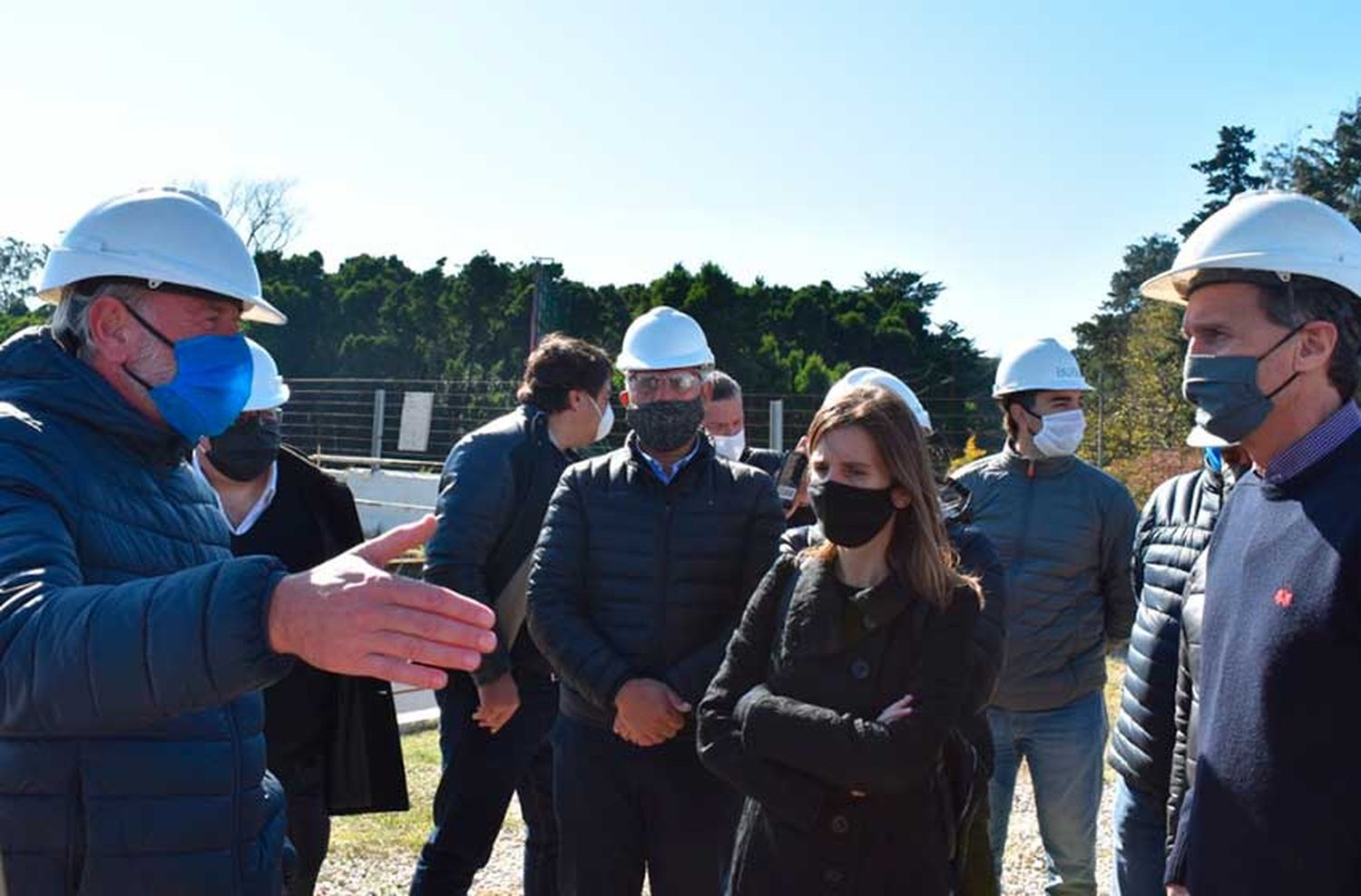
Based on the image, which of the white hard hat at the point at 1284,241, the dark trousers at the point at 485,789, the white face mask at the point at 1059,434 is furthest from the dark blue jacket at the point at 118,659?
the white face mask at the point at 1059,434

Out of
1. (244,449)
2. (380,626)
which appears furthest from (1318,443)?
(244,449)

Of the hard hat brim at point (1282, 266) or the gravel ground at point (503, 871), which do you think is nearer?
the hard hat brim at point (1282, 266)

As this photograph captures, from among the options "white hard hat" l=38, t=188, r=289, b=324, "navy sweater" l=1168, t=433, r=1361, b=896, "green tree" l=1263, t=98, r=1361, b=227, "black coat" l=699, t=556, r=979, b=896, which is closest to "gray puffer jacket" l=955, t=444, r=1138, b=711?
"black coat" l=699, t=556, r=979, b=896

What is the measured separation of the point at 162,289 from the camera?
236 cm

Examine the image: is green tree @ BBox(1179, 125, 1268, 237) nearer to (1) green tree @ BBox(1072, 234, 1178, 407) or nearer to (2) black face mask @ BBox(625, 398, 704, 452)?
(1) green tree @ BBox(1072, 234, 1178, 407)

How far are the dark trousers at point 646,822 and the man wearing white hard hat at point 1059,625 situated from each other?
4.93 feet

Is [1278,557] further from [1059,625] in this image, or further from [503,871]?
[503,871]

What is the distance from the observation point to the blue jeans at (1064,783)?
4914 millimetres

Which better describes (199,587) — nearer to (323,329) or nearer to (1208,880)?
(1208,880)

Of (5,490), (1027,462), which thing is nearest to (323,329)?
(1027,462)

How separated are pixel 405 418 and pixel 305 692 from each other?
19288 mm

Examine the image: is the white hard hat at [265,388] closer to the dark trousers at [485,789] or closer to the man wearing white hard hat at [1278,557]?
the dark trousers at [485,789]

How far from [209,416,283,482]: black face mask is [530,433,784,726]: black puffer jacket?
1.02 metres

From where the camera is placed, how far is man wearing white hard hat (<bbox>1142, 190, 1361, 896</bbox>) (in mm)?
2225
